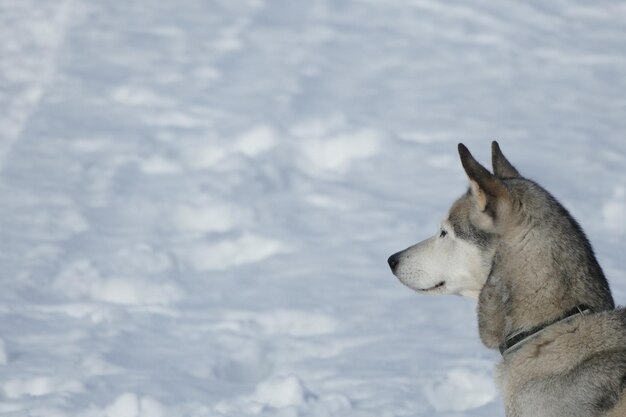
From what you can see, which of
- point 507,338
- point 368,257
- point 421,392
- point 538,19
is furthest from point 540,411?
point 538,19

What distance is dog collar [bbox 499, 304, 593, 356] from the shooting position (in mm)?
3854

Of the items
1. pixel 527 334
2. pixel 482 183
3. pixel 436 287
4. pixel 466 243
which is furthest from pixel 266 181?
pixel 527 334

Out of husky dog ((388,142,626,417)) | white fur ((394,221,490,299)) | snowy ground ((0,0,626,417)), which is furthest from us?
snowy ground ((0,0,626,417))

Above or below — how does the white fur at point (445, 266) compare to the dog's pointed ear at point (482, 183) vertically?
below

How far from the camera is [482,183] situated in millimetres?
3941

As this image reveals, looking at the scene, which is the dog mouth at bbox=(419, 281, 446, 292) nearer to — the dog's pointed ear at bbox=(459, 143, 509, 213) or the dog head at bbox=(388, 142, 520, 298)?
the dog head at bbox=(388, 142, 520, 298)

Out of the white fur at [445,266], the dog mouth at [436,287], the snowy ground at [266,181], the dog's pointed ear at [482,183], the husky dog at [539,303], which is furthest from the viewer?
the snowy ground at [266,181]

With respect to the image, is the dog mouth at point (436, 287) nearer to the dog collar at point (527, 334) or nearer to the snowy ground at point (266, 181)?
the dog collar at point (527, 334)

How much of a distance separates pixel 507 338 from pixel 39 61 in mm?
7618

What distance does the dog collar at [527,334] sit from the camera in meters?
3.85

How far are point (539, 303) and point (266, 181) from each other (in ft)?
14.8

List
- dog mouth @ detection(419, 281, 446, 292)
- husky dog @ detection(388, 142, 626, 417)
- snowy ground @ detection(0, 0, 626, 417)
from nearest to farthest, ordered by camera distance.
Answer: husky dog @ detection(388, 142, 626, 417) → dog mouth @ detection(419, 281, 446, 292) → snowy ground @ detection(0, 0, 626, 417)

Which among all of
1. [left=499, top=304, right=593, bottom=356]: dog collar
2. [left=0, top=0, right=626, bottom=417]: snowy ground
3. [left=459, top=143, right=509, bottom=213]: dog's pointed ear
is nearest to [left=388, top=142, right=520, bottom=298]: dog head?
[left=459, top=143, right=509, bottom=213]: dog's pointed ear

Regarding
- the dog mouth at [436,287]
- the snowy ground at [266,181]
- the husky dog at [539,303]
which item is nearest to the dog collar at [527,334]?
the husky dog at [539,303]
